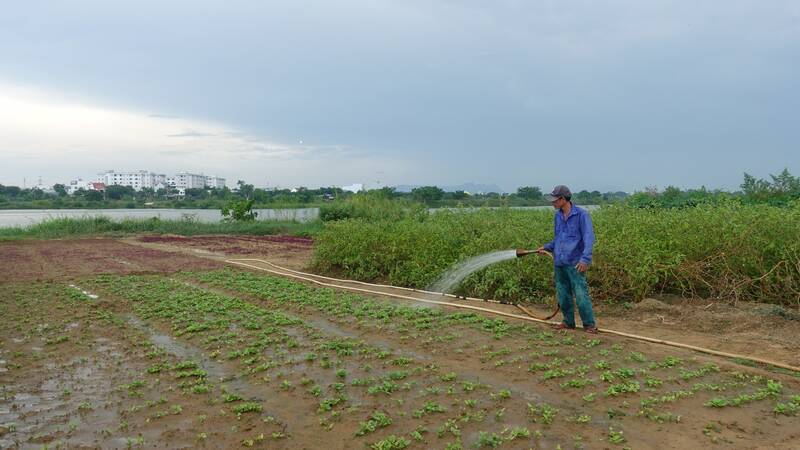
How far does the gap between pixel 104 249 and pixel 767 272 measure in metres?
19.2

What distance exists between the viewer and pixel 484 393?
4.82 m

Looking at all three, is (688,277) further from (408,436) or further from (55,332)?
(55,332)

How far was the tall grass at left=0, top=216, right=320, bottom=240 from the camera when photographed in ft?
84.5

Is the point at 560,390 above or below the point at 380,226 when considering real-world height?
below

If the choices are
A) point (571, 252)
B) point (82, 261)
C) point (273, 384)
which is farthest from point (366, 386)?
point (82, 261)

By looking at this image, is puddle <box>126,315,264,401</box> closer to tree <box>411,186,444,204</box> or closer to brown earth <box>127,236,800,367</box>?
brown earth <box>127,236,800,367</box>

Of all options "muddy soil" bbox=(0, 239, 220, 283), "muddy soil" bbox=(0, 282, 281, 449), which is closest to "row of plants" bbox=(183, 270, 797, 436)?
"muddy soil" bbox=(0, 282, 281, 449)

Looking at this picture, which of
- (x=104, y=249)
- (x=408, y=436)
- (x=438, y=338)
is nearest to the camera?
(x=408, y=436)

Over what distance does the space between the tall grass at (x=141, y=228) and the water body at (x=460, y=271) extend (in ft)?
52.2

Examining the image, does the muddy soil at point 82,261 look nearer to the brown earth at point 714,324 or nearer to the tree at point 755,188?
the brown earth at point 714,324

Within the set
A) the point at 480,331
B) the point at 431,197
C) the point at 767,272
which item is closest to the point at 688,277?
the point at 767,272

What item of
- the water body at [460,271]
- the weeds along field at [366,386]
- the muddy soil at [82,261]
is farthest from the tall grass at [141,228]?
the weeds along field at [366,386]

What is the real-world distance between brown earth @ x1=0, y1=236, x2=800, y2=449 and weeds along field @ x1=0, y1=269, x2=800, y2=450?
20 mm

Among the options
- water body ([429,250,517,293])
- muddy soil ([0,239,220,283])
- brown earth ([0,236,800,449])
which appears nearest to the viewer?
brown earth ([0,236,800,449])
